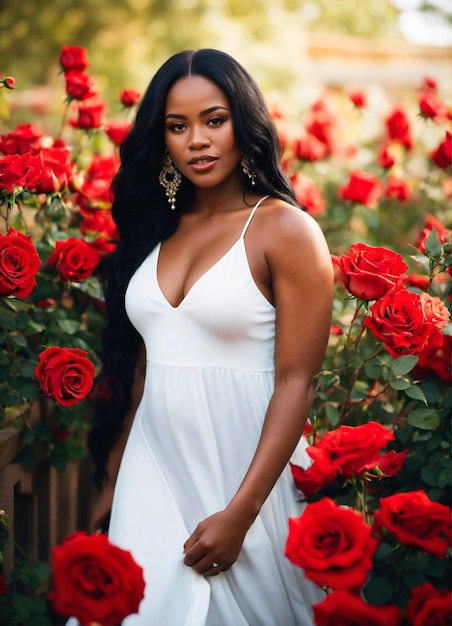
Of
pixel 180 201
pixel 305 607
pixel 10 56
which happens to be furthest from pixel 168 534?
pixel 10 56

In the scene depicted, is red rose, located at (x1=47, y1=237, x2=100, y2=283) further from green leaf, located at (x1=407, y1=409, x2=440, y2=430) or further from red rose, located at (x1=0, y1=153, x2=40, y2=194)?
green leaf, located at (x1=407, y1=409, x2=440, y2=430)

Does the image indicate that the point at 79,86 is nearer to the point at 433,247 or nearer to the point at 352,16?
the point at 433,247

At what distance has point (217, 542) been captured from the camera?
1935 millimetres

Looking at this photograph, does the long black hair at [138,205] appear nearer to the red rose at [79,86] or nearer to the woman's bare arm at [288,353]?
the woman's bare arm at [288,353]

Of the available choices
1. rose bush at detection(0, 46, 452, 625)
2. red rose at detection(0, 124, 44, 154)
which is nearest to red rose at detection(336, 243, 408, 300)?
Answer: rose bush at detection(0, 46, 452, 625)

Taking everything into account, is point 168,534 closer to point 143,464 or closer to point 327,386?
point 143,464

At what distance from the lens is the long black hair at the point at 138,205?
2273 mm

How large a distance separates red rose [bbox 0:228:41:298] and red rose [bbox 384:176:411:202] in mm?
2368

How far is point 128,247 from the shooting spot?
102 inches

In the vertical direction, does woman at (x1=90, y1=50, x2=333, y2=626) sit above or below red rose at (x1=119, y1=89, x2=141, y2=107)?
below

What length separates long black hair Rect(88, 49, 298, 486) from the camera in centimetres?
227

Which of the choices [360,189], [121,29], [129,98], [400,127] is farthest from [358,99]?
[121,29]

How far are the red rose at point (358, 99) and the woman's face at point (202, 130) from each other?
188 cm

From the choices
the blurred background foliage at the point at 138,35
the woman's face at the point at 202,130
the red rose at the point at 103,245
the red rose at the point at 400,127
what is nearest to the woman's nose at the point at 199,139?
the woman's face at the point at 202,130
